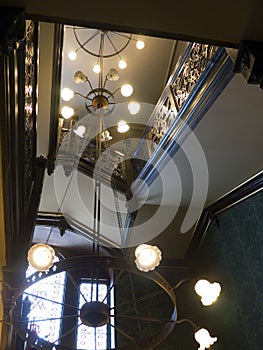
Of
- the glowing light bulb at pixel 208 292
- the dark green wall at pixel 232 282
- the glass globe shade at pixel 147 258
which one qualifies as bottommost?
the glowing light bulb at pixel 208 292

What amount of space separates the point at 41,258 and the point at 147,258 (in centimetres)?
78

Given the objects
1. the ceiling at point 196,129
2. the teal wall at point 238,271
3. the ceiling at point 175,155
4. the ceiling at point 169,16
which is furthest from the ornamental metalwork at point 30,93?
the teal wall at point 238,271

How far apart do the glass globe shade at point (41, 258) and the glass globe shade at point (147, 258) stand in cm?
64

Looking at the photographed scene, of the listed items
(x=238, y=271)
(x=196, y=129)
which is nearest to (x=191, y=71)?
(x=196, y=129)

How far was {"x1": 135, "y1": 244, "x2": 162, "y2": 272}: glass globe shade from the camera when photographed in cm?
268

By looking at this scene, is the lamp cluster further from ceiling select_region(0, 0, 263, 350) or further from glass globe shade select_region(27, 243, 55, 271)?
glass globe shade select_region(27, 243, 55, 271)

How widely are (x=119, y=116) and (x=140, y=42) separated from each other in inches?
106

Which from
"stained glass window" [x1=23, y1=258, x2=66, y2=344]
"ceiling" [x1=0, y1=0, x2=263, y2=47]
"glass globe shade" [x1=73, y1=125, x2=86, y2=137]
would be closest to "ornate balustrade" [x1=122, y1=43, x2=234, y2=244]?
"ceiling" [x1=0, y1=0, x2=263, y2=47]

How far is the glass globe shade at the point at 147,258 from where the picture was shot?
8.78 ft

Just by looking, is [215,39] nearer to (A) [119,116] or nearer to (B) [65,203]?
(B) [65,203]

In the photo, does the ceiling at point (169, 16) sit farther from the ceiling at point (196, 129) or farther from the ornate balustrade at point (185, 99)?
the ornate balustrade at point (185, 99)

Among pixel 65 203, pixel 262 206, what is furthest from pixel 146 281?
pixel 262 206

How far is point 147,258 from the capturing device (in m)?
2.71

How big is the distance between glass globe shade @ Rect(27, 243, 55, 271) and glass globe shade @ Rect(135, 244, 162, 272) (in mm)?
638
